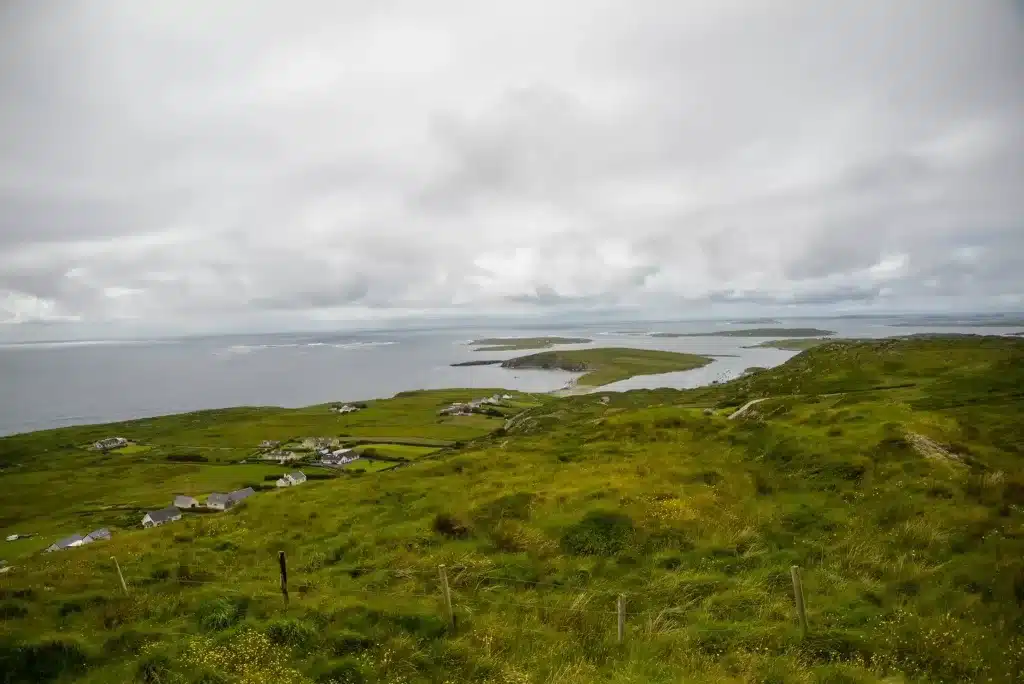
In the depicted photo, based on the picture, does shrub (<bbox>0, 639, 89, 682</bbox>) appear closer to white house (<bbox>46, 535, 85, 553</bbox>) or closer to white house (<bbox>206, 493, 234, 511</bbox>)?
white house (<bbox>46, 535, 85, 553</bbox>)

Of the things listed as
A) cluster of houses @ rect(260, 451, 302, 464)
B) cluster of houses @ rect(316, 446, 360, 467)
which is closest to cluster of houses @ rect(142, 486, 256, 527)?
cluster of houses @ rect(316, 446, 360, 467)

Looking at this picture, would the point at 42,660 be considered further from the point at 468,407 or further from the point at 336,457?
the point at 468,407

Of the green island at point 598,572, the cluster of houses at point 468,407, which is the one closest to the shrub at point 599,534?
the green island at point 598,572

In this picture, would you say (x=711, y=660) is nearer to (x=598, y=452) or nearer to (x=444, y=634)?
(x=444, y=634)

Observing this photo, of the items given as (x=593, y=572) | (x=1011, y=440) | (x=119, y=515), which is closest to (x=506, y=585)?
(x=593, y=572)

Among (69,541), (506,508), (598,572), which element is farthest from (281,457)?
(598,572)
